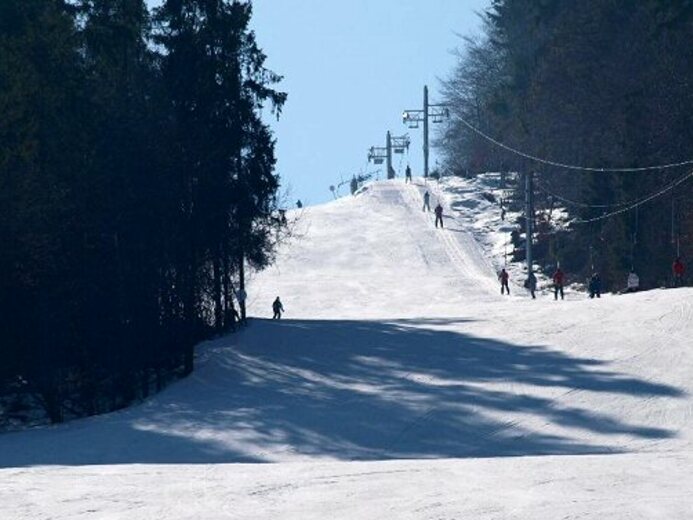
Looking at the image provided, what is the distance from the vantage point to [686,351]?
34250 millimetres

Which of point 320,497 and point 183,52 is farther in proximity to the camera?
point 183,52

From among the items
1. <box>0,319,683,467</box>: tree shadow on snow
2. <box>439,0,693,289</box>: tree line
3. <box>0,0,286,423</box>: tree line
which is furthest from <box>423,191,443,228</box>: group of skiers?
<box>0,319,683,467</box>: tree shadow on snow

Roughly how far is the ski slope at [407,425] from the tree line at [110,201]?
215 centimetres

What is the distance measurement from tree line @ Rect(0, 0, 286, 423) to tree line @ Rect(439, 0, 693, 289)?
19.0 metres

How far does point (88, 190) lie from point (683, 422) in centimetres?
1493

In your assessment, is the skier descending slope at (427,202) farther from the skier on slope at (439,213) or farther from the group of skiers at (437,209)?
the skier on slope at (439,213)

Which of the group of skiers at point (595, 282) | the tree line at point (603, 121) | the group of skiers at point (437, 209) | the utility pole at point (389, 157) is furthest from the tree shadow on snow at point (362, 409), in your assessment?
the utility pole at point (389, 157)

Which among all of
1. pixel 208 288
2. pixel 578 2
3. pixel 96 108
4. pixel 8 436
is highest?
pixel 578 2

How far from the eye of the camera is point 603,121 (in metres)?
69.0

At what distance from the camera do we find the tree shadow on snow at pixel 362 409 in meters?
26.5

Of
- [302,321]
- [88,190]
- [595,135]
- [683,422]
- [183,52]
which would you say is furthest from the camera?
[595,135]

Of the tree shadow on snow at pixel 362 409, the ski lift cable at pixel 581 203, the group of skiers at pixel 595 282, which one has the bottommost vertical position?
the tree shadow on snow at pixel 362 409

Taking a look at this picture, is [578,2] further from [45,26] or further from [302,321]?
[45,26]

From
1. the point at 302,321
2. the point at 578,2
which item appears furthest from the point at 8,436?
the point at 578,2
